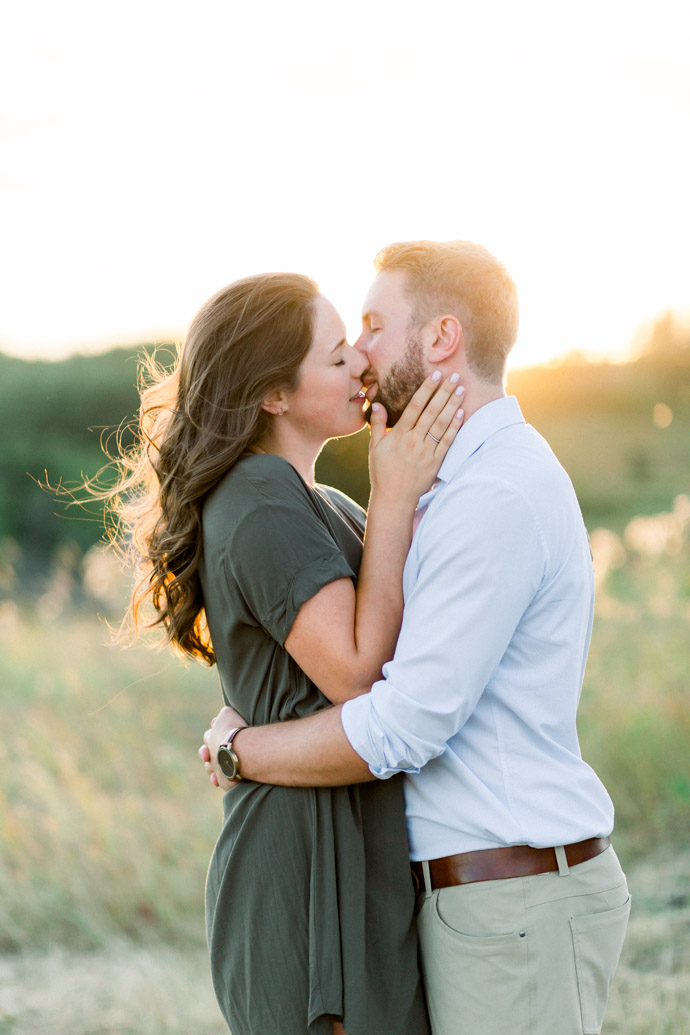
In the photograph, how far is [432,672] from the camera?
163 cm

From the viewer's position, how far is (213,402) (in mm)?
2021

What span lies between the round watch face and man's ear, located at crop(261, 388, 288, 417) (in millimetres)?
740

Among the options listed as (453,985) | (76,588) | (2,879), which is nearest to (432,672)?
(453,985)

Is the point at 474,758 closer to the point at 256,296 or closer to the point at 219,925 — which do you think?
the point at 219,925

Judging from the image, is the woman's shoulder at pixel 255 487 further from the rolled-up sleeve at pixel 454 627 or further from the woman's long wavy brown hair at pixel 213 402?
Result: the rolled-up sleeve at pixel 454 627

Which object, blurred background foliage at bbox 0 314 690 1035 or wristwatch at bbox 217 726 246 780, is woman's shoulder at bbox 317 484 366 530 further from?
blurred background foliage at bbox 0 314 690 1035

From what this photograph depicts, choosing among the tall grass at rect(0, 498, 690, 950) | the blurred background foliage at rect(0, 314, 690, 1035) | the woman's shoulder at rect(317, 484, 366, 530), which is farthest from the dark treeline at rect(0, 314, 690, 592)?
the woman's shoulder at rect(317, 484, 366, 530)

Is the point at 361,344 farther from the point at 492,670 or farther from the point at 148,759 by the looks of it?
the point at 148,759

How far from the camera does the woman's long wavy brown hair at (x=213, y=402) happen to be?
198 cm

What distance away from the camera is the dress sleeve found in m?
1.78

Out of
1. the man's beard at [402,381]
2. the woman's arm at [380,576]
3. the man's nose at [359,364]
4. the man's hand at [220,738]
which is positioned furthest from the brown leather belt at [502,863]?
the man's nose at [359,364]

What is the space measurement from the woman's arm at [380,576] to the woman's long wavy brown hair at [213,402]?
0.30 m

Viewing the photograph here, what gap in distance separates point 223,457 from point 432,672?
0.65 meters

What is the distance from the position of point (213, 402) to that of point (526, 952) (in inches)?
49.7
